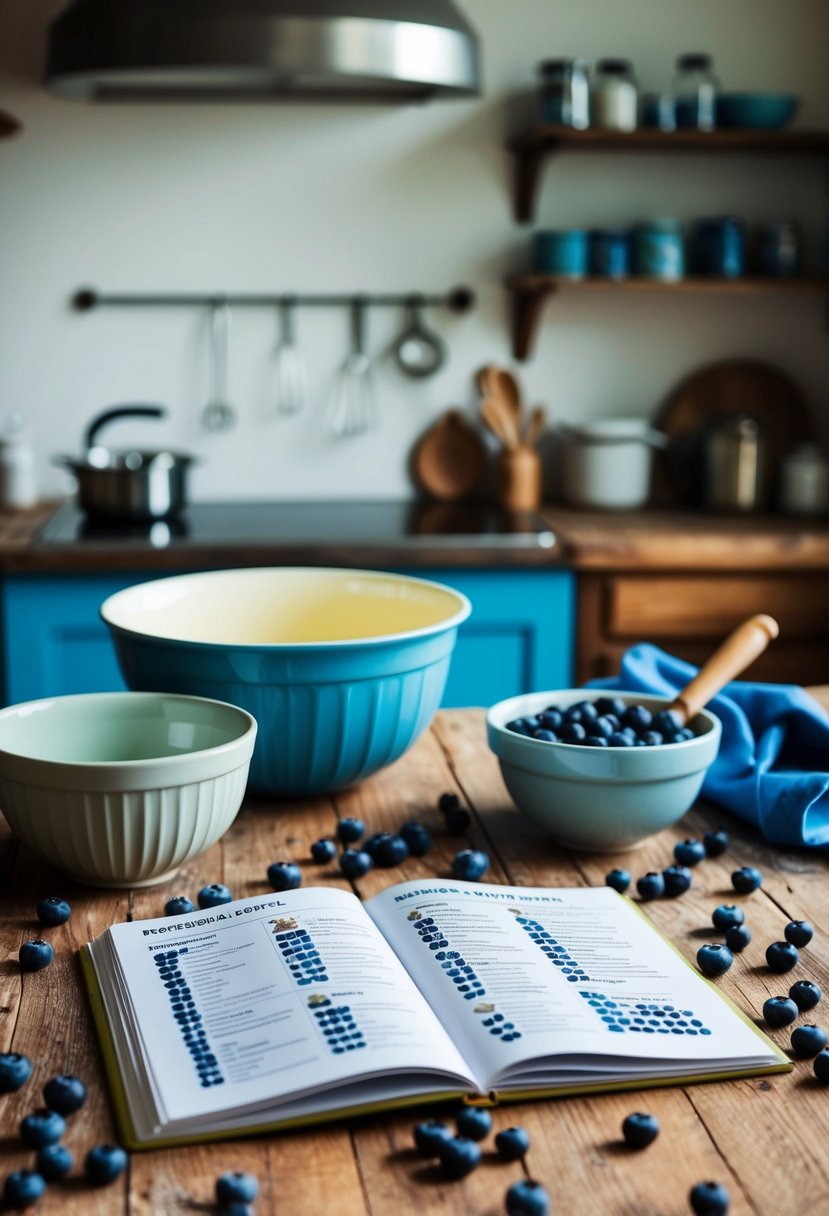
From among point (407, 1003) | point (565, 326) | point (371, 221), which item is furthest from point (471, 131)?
point (407, 1003)

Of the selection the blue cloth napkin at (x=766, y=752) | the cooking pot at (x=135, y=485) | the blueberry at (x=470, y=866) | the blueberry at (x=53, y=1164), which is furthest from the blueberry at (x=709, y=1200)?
the cooking pot at (x=135, y=485)

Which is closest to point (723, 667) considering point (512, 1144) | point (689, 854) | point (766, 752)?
point (766, 752)

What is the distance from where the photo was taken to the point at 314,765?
1.26 m

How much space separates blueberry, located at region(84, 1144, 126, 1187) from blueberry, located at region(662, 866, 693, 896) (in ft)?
1.74

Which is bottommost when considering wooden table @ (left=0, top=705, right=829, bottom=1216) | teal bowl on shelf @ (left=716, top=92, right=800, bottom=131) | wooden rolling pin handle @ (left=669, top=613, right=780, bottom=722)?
wooden table @ (left=0, top=705, right=829, bottom=1216)

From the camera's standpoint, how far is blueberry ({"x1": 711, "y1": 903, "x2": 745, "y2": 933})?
1012mm

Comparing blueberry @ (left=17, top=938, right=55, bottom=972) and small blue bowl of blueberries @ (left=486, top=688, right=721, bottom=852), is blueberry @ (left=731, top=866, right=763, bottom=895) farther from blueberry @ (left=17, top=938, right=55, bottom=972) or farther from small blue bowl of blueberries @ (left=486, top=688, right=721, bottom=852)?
blueberry @ (left=17, top=938, right=55, bottom=972)

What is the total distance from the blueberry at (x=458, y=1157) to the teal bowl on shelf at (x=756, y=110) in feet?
8.54

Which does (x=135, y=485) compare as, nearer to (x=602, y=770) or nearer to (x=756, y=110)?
(x=756, y=110)

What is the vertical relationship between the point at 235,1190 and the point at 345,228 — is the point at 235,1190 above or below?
below

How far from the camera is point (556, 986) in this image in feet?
2.91

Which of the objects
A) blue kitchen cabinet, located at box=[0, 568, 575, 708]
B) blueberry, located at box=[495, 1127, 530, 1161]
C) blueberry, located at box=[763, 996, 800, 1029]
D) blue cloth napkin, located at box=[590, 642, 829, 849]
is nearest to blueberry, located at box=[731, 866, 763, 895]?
blue cloth napkin, located at box=[590, 642, 829, 849]

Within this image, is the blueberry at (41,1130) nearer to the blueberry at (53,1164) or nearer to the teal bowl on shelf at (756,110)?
the blueberry at (53,1164)

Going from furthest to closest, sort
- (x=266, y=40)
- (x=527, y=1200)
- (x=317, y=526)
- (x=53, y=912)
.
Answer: (x=317, y=526) < (x=266, y=40) < (x=53, y=912) < (x=527, y=1200)
